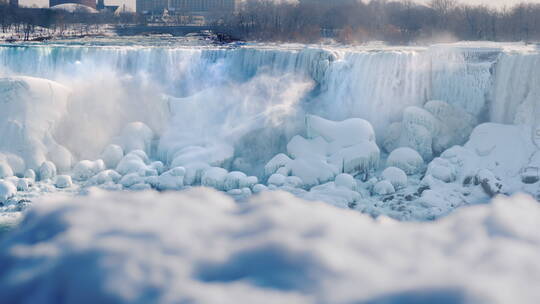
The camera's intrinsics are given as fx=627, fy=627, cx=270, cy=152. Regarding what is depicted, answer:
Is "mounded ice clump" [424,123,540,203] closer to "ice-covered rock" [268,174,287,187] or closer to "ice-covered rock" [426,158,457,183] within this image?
"ice-covered rock" [426,158,457,183]

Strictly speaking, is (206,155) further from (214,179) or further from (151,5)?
(151,5)

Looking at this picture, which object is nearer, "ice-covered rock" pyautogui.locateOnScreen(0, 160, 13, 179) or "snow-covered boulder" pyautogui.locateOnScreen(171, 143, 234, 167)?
"ice-covered rock" pyautogui.locateOnScreen(0, 160, 13, 179)

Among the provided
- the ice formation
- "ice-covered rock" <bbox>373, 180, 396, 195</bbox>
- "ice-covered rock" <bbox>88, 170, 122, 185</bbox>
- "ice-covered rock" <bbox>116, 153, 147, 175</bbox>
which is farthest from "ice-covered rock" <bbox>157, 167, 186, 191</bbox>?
"ice-covered rock" <bbox>373, 180, 396, 195</bbox>

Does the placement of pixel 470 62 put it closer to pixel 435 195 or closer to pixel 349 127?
pixel 349 127

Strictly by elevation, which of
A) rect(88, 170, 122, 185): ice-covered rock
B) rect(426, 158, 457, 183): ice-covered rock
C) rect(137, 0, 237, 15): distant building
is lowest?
rect(88, 170, 122, 185): ice-covered rock

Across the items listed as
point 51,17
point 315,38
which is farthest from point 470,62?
point 51,17

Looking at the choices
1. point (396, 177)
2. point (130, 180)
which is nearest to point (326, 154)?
point (396, 177)

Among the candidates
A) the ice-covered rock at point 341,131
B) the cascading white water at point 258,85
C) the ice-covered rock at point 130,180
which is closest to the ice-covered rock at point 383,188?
the ice-covered rock at point 341,131
